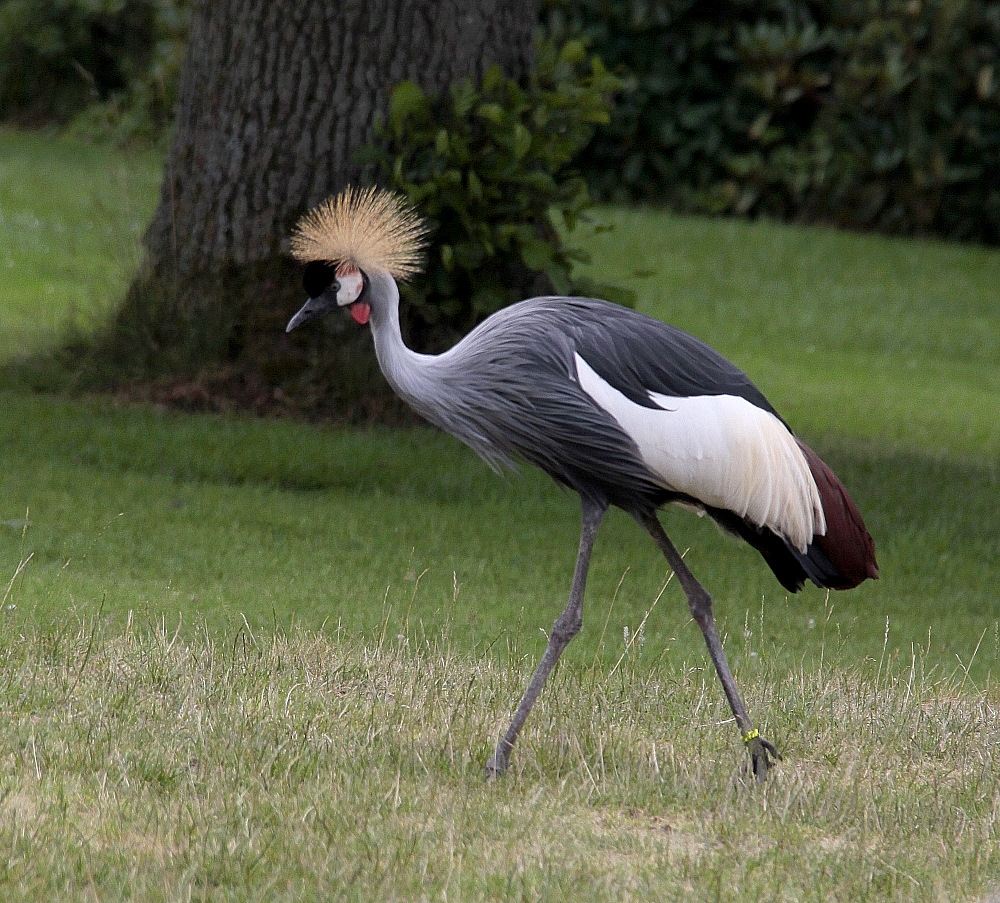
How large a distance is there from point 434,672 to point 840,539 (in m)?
1.34

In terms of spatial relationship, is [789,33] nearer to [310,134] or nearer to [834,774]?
[310,134]

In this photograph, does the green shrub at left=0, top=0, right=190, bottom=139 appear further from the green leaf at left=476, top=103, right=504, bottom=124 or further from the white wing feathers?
the white wing feathers

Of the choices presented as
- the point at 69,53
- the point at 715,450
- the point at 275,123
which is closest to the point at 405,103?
the point at 275,123

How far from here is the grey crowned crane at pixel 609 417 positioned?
4367 millimetres

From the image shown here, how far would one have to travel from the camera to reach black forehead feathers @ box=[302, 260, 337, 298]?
459 centimetres

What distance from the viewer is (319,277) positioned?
461cm

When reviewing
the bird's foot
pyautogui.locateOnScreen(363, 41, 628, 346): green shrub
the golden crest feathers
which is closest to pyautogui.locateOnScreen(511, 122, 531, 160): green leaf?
pyautogui.locateOnScreen(363, 41, 628, 346): green shrub

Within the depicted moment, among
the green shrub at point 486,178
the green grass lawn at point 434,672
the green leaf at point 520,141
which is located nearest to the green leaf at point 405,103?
the green shrub at point 486,178

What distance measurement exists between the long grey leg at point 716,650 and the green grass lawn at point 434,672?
0.28 ft

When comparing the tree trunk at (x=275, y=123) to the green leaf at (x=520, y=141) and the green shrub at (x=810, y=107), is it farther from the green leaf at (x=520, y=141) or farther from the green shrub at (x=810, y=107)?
the green shrub at (x=810, y=107)

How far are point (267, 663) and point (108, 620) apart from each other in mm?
741

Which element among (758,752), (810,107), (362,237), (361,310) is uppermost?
(362,237)

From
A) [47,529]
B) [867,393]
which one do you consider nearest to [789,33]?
[867,393]

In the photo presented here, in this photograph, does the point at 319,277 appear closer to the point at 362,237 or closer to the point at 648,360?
the point at 362,237
